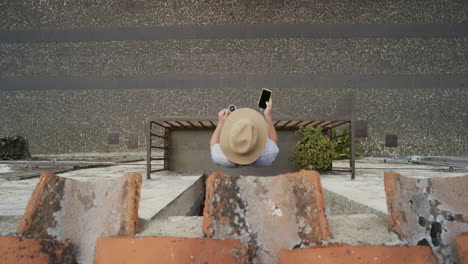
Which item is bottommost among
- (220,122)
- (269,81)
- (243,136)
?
(243,136)

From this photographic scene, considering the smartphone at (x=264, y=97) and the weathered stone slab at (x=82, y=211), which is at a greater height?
the smartphone at (x=264, y=97)

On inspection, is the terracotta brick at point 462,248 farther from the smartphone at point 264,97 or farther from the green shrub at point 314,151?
the green shrub at point 314,151

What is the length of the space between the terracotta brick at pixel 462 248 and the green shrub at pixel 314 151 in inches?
85.8

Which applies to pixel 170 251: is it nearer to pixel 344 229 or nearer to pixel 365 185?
pixel 344 229

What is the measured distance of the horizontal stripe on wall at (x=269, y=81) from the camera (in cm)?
676

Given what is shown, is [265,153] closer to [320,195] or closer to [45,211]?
[320,195]

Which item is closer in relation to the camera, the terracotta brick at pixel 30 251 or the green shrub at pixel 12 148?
the terracotta brick at pixel 30 251

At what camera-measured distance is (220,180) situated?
0.76m

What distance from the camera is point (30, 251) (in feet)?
2.08

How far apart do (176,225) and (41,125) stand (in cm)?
803

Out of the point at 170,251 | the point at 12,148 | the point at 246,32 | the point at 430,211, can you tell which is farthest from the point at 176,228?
the point at 246,32

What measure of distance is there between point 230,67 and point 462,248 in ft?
21.7

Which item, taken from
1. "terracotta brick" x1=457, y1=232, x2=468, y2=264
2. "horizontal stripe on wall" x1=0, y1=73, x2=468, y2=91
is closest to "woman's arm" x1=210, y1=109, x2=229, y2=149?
"terracotta brick" x1=457, y1=232, x2=468, y2=264

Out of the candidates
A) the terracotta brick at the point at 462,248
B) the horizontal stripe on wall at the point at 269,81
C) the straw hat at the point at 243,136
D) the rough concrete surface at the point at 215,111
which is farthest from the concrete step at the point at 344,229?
the horizontal stripe on wall at the point at 269,81
